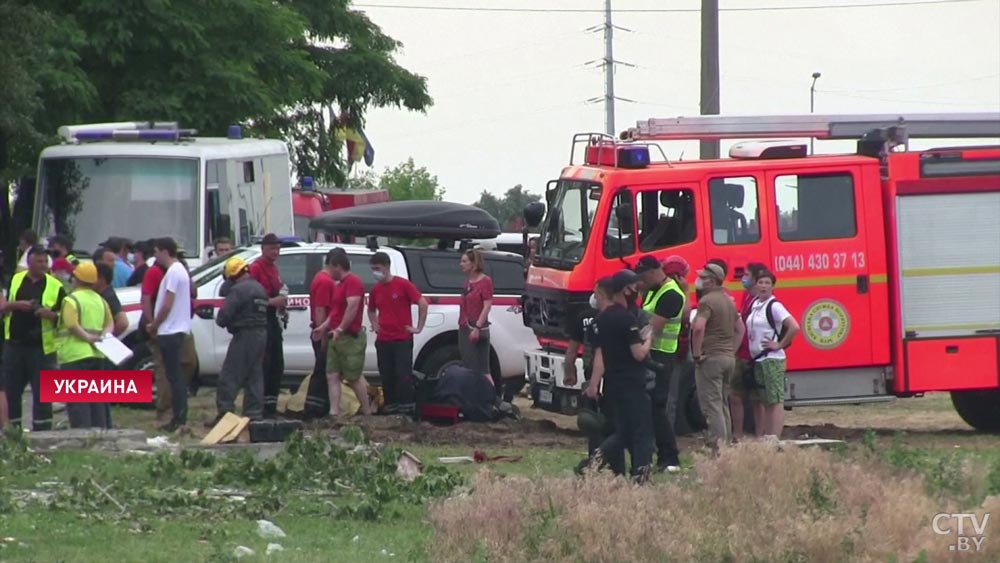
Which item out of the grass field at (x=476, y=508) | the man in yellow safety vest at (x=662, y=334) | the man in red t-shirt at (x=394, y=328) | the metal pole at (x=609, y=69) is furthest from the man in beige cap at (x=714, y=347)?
the metal pole at (x=609, y=69)

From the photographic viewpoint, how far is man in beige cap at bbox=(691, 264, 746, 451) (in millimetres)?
13594

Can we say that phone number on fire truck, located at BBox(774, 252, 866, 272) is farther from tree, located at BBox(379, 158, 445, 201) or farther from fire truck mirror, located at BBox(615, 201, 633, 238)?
tree, located at BBox(379, 158, 445, 201)

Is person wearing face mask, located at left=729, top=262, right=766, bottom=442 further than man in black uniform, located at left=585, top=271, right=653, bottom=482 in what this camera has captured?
Yes

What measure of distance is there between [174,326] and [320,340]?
1.67 metres

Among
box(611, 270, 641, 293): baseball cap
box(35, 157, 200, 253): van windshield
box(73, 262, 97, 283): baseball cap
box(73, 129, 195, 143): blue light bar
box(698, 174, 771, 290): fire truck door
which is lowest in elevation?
box(611, 270, 641, 293): baseball cap

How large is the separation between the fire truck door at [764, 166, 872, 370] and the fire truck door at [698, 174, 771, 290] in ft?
0.37

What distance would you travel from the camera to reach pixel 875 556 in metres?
8.85

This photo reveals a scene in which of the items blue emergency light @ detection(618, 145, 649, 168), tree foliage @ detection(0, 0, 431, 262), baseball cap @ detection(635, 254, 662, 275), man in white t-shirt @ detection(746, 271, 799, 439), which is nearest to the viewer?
baseball cap @ detection(635, 254, 662, 275)

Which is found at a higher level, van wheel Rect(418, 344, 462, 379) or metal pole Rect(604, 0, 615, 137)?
metal pole Rect(604, 0, 615, 137)

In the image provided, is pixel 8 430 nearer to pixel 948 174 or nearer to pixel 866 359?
pixel 866 359

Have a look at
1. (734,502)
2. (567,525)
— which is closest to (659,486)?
(734,502)

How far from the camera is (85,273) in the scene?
522 inches

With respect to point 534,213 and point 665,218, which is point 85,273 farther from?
point 665,218

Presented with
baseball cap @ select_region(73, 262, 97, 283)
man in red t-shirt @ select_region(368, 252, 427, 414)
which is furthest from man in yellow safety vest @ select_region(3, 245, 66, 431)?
man in red t-shirt @ select_region(368, 252, 427, 414)
